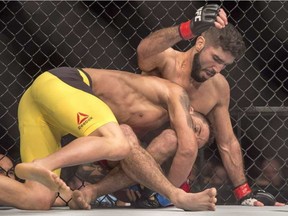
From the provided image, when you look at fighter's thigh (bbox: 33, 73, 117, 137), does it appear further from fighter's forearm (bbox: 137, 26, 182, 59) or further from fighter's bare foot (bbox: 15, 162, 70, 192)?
fighter's forearm (bbox: 137, 26, 182, 59)

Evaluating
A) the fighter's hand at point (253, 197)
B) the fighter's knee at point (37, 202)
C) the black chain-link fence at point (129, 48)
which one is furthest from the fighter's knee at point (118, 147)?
the black chain-link fence at point (129, 48)

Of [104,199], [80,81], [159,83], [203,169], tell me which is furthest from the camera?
[203,169]

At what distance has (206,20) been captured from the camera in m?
2.66

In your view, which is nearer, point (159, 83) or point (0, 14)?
point (159, 83)

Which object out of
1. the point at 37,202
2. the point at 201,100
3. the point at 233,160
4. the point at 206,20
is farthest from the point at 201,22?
the point at 37,202

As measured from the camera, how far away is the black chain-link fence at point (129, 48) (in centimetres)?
371

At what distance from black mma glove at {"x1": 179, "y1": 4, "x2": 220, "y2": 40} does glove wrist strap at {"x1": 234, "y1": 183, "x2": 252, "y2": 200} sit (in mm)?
752

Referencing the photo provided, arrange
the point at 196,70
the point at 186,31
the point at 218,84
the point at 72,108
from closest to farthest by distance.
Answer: the point at 72,108 < the point at 186,31 < the point at 196,70 < the point at 218,84

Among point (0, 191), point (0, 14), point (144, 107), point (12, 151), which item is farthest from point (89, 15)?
point (0, 191)

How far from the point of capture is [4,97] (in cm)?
388

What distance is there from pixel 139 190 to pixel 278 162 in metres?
1.22

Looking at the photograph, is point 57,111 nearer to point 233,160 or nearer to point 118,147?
point 118,147

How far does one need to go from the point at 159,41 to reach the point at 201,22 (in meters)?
0.27

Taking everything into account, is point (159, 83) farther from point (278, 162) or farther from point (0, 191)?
point (278, 162)
